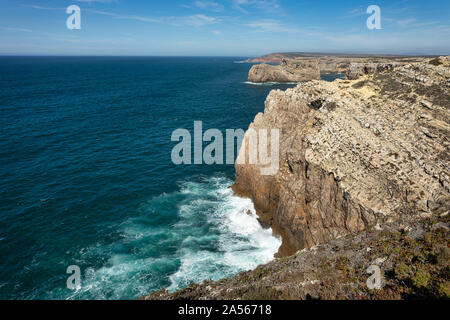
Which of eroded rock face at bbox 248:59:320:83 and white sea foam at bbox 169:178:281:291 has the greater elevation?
eroded rock face at bbox 248:59:320:83

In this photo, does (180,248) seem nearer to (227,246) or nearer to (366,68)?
(227,246)

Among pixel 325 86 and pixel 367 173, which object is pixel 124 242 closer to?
pixel 367 173

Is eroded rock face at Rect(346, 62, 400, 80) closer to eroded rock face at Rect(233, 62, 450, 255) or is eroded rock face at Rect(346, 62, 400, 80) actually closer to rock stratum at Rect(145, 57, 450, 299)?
rock stratum at Rect(145, 57, 450, 299)

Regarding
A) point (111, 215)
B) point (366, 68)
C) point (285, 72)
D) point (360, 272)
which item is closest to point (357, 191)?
point (360, 272)

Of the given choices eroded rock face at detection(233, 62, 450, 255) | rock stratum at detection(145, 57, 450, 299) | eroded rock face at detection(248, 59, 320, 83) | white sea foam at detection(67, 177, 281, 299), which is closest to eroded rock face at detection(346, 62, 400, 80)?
rock stratum at detection(145, 57, 450, 299)
